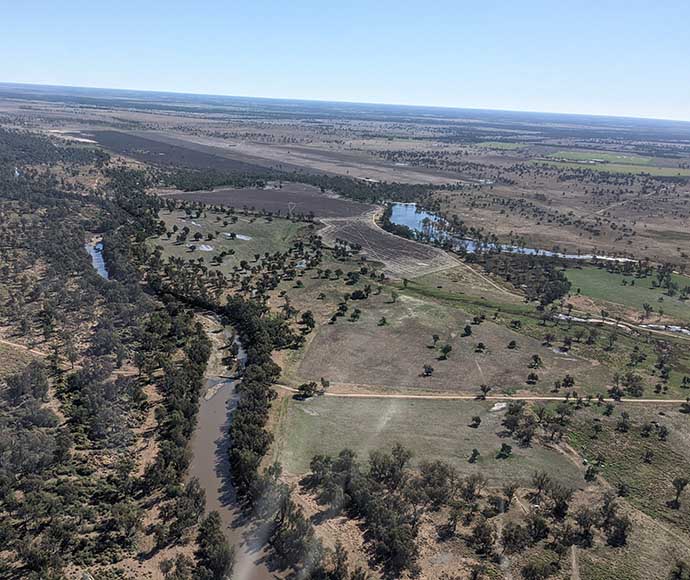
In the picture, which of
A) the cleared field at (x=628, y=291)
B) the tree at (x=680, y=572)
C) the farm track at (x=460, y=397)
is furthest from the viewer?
the cleared field at (x=628, y=291)

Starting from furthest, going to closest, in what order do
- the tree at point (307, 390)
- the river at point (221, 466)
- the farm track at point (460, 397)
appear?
the farm track at point (460, 397) → the tree at point (307, 390) → the river at point (221, 466)

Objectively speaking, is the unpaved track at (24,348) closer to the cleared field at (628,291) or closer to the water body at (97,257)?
the water body at (97,257)

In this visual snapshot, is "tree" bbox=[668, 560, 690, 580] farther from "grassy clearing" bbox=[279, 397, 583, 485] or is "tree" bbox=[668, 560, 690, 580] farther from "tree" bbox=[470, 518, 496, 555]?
"tree" bbox=[470, 518, 496, 555]

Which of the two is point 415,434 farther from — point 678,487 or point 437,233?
point 437,233

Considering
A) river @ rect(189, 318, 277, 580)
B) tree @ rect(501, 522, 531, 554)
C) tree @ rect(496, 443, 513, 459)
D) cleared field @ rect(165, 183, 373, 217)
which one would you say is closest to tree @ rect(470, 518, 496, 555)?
tree @ rect(501, 522, 531, 554)

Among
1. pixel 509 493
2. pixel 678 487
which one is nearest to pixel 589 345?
pixel 678 487

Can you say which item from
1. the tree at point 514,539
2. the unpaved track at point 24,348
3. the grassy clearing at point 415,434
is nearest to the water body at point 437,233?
the grassy clearing at point 415,434

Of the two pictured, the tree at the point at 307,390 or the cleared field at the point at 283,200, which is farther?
the cleared field at the point at 283,200
